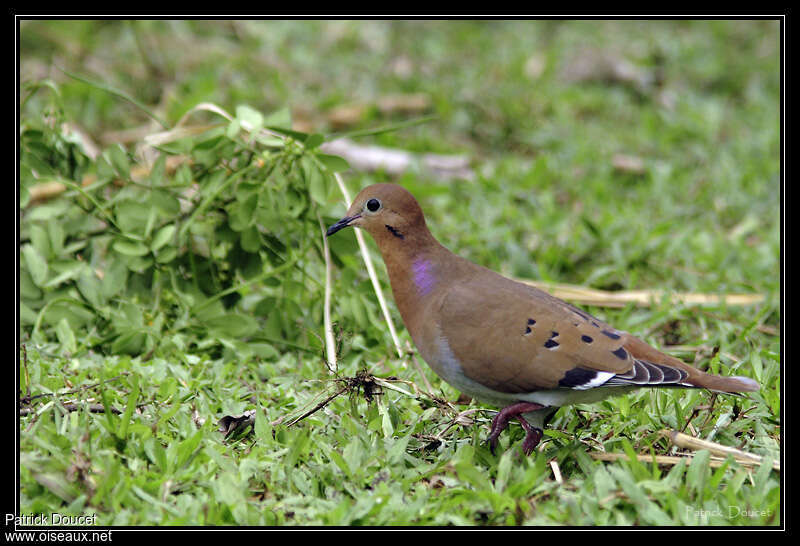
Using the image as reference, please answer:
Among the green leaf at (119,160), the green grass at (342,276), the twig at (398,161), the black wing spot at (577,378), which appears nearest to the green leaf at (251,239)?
the green grass at (342,276)

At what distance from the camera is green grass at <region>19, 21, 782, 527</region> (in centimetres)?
298

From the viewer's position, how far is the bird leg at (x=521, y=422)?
3258 millimetres

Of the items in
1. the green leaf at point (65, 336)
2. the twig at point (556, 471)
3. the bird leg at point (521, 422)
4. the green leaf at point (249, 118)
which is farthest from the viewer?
the green leaf at point (249, 118)

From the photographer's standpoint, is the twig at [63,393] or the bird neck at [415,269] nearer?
the twig at [63,393]

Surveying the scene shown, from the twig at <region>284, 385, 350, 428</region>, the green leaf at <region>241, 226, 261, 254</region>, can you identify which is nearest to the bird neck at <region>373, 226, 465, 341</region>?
the twig at <region>284, 385, 350, 428</region>

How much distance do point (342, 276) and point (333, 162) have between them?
586mm

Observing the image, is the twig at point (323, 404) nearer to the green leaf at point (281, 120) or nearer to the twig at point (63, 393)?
the twig at point (63, 393)

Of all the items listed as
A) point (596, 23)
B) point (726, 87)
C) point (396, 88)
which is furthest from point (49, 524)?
point (596, 23)

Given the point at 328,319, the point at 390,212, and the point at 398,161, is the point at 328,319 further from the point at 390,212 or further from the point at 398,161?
the point at 398,161

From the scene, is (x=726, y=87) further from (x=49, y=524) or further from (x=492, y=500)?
(x=49, y=524)

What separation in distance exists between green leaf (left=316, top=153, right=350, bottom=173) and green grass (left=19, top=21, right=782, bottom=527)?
81mm

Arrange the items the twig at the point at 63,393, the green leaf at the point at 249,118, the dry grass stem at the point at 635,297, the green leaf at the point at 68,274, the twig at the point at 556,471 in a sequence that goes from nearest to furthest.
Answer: the twig at the point at 556,471
the twig at the point at 63,393
the green leaf at the point at 249,118
the green leaf at the point at 68,274
the dry grass stem at the point at 635,297

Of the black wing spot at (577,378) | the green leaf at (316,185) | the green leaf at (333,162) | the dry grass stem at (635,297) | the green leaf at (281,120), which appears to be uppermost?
the green leaf at (281,120)

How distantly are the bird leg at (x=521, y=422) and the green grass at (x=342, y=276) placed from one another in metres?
0.08
